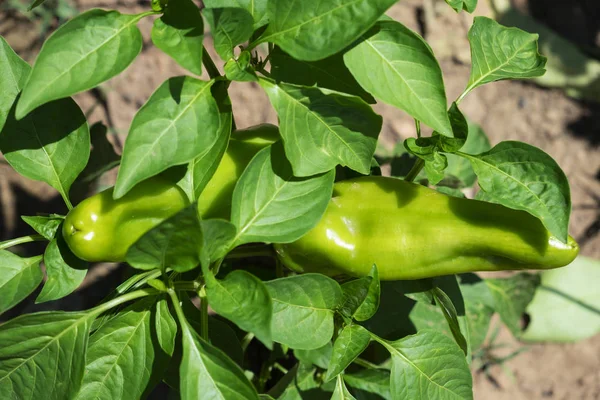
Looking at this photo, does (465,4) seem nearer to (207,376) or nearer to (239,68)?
(239,68)

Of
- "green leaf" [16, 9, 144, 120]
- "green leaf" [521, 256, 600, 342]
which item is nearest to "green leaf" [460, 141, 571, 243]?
"green leaf" [16, 9, 144, 120]

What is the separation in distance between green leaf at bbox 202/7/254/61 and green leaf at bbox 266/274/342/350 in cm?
39

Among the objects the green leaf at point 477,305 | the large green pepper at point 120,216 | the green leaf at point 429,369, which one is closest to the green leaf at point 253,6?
the large green pepper at point 120,216

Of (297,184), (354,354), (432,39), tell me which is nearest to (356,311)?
(354,354)

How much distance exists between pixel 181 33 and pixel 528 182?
0.64 m

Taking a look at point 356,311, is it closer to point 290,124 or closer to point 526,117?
point 290,124

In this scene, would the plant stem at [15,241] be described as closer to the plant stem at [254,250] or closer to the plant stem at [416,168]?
the plant stem at [254,250]

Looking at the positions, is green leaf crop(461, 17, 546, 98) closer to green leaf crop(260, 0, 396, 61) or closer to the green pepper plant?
the green pepper plant

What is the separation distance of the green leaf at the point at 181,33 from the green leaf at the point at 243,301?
34cm

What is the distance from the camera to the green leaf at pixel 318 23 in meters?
0.94

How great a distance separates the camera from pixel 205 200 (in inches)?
51.0

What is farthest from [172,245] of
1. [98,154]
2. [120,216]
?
[98,154]

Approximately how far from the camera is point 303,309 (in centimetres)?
114

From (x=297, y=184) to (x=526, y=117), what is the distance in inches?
69.2
